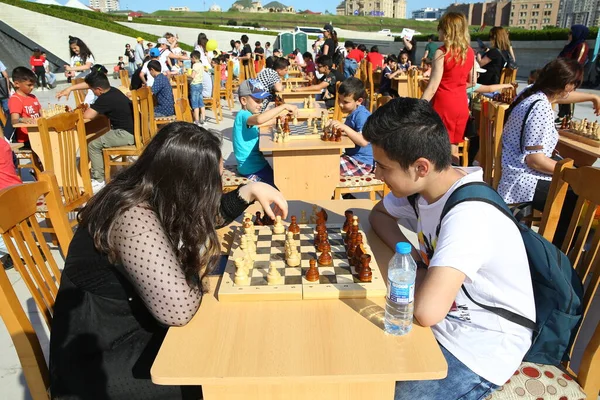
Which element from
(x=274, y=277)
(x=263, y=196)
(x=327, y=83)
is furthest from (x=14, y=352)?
(x=327, y=83)

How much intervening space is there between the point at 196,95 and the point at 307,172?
16.6 feet

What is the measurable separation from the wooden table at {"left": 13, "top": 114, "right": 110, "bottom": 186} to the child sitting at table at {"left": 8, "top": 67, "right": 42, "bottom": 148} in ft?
0.51

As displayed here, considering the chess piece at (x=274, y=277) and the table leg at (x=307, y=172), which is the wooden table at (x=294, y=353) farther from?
the table leg at (x=307, y=172)

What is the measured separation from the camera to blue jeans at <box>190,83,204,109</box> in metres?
7.98

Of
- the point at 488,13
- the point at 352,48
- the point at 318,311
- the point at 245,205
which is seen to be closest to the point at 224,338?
the point at 318,311

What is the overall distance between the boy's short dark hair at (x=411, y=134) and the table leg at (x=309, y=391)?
712mm

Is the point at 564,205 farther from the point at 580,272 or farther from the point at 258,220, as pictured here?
the point at 258,220

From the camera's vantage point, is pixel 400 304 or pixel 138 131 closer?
pixel 400 304

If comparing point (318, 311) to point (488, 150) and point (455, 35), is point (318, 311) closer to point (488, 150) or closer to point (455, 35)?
point (488, 150)

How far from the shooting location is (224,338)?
124cm

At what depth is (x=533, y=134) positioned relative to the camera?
2.70 metres

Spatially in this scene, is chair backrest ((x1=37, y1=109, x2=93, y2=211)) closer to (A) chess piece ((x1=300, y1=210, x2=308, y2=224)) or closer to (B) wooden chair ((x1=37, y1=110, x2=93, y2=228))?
(B) wooden chair ((x1=37, y1=110, x2=93, y2=228))

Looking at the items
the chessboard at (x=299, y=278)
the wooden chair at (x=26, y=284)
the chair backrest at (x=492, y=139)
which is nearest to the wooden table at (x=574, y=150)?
the chair backrest at (x=492, y=139)

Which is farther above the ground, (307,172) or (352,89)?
(352,89)
